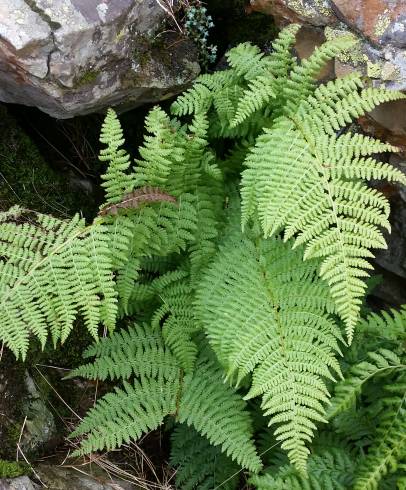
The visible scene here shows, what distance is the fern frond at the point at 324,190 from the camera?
2.84 metres

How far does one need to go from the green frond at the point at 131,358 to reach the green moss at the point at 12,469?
57cm

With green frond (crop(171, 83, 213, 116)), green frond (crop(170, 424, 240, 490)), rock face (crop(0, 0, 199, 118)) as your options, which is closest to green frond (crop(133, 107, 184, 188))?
green frond (crop(171, 83, 213, 116))

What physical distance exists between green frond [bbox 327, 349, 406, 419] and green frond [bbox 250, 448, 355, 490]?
24 centimetres

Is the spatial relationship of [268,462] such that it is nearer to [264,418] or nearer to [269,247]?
[264,418]

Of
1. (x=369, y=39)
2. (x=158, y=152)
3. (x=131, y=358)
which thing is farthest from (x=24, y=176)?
(x=369, y=39)

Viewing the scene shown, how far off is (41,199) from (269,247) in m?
1.55

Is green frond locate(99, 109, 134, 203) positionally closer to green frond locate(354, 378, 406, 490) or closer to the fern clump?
the fern clump

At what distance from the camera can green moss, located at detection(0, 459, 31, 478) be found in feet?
10.2

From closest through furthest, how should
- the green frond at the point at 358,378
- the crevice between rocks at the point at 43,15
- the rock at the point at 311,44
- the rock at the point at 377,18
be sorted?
the crevice between rocks at the point at 43,15 < the rock at the point at 377,18 < the green frond at the point at 358,378 < the rock at the point at 311,44

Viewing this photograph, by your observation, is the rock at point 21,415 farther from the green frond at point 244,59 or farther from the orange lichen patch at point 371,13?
the orange lichen patch at point 371,13

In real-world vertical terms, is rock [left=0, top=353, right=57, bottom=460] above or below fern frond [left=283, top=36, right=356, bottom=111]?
below

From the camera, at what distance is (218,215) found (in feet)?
12.0

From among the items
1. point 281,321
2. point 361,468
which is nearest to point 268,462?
point 361,468

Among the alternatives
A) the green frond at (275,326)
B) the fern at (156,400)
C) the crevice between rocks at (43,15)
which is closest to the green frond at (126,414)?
the fern at (156,400)
